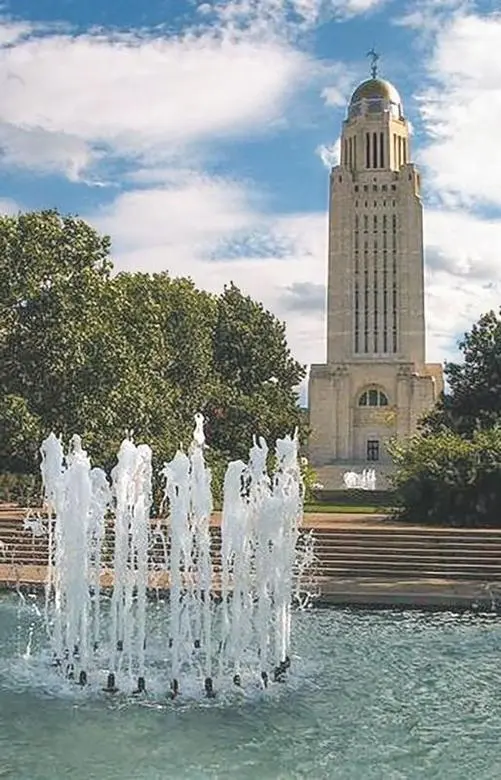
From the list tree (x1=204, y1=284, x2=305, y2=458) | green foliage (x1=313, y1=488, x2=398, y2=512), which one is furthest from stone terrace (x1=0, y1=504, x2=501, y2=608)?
tree (x1=204, y1=284, x2=305, y2=458)

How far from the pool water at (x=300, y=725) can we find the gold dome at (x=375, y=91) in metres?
65.3

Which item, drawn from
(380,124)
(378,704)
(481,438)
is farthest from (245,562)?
(380,124)

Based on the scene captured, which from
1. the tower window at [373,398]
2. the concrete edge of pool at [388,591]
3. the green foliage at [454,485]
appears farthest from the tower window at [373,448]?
the concrete edge of pool at [388,591]

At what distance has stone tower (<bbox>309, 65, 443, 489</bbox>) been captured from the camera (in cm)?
6875

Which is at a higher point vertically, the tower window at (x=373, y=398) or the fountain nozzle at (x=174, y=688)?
the tower window at (x=373, y=398)

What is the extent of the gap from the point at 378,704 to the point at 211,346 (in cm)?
3673

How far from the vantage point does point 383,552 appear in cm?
1823

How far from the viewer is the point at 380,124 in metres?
71.9

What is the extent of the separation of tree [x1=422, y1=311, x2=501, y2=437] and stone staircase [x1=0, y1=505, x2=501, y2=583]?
17217 millimetres

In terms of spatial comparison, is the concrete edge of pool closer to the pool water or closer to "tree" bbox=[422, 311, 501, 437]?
the pool water

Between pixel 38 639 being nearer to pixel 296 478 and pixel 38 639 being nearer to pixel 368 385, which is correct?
pixel 296 478

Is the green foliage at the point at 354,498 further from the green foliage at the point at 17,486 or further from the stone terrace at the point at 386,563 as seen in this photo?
the stone terrace at the point at 386,563

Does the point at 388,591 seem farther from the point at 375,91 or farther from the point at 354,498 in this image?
the point at 375,91

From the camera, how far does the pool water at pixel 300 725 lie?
7934 mm
